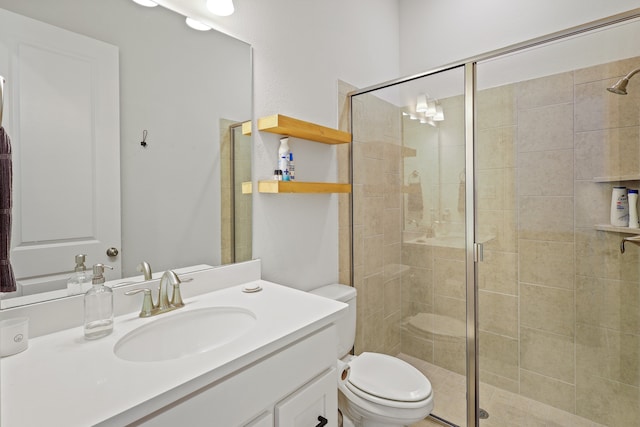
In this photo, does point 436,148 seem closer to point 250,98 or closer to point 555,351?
point 250,98

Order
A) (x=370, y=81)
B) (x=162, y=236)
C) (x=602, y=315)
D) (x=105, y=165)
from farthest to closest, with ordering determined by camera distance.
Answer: (x=370, y=81) < (x=602, y=315) < (x=162, y=236) < (x=105, y=165)

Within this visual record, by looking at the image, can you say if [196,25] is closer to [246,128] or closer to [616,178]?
→ [246,128]

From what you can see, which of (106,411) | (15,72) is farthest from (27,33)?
(106,411)

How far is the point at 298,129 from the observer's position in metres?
1.43

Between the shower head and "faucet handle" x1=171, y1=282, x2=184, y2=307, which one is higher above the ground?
the shower head

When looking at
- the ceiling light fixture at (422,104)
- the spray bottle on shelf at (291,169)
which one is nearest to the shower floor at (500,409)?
the spray bottle on shelf at (291,169)

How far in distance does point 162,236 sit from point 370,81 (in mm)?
1674

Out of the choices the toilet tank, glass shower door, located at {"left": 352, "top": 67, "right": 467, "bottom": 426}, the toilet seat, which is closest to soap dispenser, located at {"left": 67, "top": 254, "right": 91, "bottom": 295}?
the toilet tank

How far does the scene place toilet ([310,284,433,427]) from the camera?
129cm

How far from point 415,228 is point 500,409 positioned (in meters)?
0.99

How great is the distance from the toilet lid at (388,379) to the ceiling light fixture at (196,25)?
1604 millimetres

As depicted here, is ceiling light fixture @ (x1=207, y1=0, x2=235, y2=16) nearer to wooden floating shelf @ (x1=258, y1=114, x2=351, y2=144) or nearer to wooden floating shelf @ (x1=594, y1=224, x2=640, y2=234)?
wooden floating shelf @ (x1=258, y1=114, x2=351, y2=144)

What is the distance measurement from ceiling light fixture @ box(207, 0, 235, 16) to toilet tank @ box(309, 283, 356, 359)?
1325 millimetres

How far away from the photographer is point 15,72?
2.73ft
